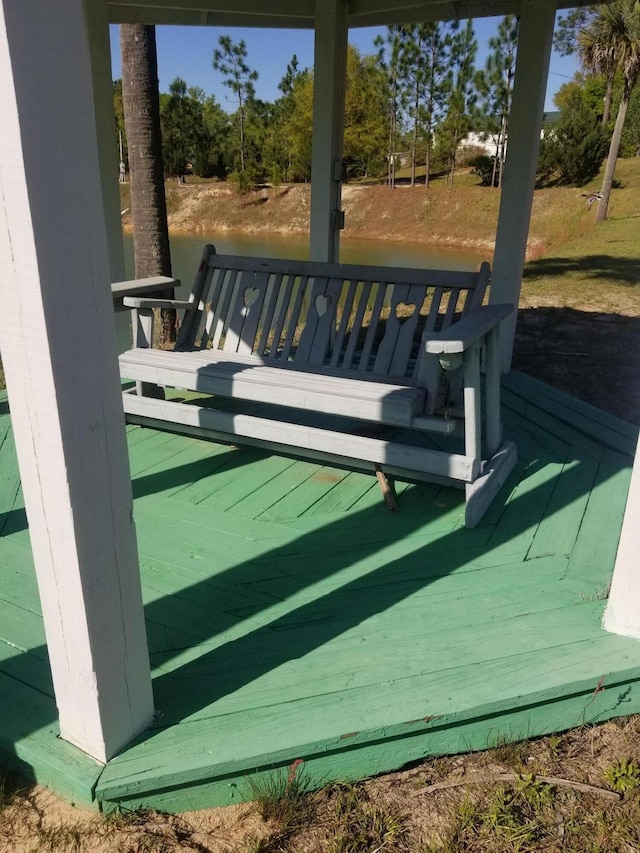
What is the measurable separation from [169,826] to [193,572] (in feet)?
2.97

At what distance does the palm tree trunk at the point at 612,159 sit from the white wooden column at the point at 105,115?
17259mm

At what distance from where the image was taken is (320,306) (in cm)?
360

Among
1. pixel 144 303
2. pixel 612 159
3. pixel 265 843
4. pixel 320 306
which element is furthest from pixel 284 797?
pixel 612 159

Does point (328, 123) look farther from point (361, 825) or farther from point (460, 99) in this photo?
point (460, 99)

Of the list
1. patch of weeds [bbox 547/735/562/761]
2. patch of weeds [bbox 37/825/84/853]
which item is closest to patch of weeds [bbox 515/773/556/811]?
patch of weeds [bbox 547/735/562/761]

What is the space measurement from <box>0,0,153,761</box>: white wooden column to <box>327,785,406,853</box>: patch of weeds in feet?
1.66

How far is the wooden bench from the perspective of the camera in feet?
8.70

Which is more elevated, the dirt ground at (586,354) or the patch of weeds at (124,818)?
the patch of weeds at (124,818)

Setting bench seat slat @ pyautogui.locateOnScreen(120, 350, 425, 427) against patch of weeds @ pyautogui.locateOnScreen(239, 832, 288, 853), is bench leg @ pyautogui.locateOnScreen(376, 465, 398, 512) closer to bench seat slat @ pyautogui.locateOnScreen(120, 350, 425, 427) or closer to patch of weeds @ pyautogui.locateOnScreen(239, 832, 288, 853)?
bench seat slat @ pyautogui.locateOnScreen(120, 350, 425, 427)

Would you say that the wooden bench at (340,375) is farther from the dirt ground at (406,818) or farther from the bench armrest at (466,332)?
the dirt ground at (406,818)

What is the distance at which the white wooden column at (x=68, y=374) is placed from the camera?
109 centimetres

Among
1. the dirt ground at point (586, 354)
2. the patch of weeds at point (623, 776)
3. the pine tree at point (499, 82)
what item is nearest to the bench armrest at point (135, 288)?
the patch of weeds at point (623, 776)

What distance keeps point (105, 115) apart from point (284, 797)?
Answer: 379 centimetres

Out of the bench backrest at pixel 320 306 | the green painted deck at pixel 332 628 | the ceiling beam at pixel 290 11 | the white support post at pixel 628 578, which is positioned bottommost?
the green painted deck at pixel 332 628
